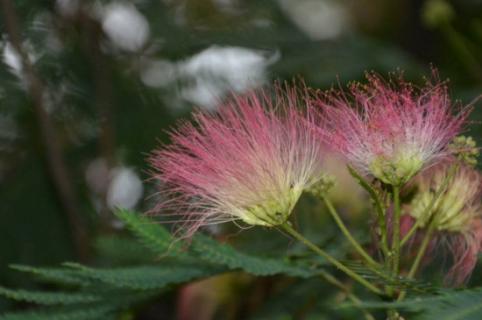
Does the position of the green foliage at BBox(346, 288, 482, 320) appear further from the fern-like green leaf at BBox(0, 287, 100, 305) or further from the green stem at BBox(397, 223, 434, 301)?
the fern-like green leaf at BBox(0, 287, 100, 305)

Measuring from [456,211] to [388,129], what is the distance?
0.25 meters

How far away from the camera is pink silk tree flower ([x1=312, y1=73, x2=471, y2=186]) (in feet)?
4.42

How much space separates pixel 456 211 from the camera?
152cm

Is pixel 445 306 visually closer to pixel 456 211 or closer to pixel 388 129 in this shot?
pixel 388 129

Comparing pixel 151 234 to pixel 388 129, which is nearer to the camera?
pixel 388 129

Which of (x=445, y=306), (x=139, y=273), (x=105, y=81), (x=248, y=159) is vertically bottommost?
(x=445, y=306)

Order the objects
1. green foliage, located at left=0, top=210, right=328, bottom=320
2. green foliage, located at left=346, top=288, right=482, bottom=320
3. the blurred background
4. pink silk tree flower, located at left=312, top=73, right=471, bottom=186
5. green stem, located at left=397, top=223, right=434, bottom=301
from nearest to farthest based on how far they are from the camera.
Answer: green foliage, located at left=346, top=288, right=482, bottom=320
green stem, located at left=397, top=223, right=434, bottom=301
pink silk tree flower, located at left=312, top=73, right=471, bottom=186
green foliage, located at left=0, top=210, right=328, bottom=320
the blurred background

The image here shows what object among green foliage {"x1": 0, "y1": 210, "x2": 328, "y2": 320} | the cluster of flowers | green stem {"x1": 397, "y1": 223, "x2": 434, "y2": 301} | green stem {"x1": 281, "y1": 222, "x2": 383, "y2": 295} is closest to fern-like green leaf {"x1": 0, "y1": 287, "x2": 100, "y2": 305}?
green foliage {"x1": 0, "y1": 210, "x2": 328, "y2": 320}

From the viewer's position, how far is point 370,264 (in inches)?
50.6

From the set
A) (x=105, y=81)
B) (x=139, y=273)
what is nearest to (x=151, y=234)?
(x=139, y=273)

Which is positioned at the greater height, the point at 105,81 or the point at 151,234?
the point at 105,81

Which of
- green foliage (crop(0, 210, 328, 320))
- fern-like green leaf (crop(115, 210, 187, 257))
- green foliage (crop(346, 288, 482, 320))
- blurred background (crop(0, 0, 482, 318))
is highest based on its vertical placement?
blurred background (crop(0, 0, 482, 318))

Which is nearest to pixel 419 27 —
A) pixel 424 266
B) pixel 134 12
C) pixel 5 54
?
pixel 134 12

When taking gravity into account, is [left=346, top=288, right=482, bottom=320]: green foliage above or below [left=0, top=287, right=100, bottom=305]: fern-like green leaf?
below
